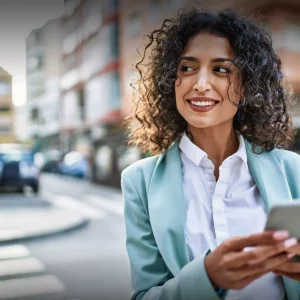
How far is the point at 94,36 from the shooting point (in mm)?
25172

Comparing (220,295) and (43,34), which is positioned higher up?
(43,34)

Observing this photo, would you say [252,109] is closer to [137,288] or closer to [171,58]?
[171,58]

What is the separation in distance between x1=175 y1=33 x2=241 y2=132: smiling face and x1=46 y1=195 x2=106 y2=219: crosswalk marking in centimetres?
906

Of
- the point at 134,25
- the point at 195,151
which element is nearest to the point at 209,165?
the point at 195,151

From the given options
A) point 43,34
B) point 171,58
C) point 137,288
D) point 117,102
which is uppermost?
point 43,34

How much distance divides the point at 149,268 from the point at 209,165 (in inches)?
12.5

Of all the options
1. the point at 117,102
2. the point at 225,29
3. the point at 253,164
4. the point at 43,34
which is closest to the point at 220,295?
the point at 253,164

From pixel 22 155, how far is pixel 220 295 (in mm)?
15157

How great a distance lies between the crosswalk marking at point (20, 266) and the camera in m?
5.46

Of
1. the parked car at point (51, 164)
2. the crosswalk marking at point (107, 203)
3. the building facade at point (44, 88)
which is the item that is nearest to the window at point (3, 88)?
the building facade at point (44, 88)

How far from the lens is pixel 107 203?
42.3ft

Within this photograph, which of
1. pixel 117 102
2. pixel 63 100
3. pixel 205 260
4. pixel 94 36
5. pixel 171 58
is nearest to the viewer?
pixel 205 260

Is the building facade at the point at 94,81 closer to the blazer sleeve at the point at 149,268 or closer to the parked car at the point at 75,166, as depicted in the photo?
the parked car at the point at 75,166

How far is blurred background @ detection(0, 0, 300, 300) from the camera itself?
269cm
